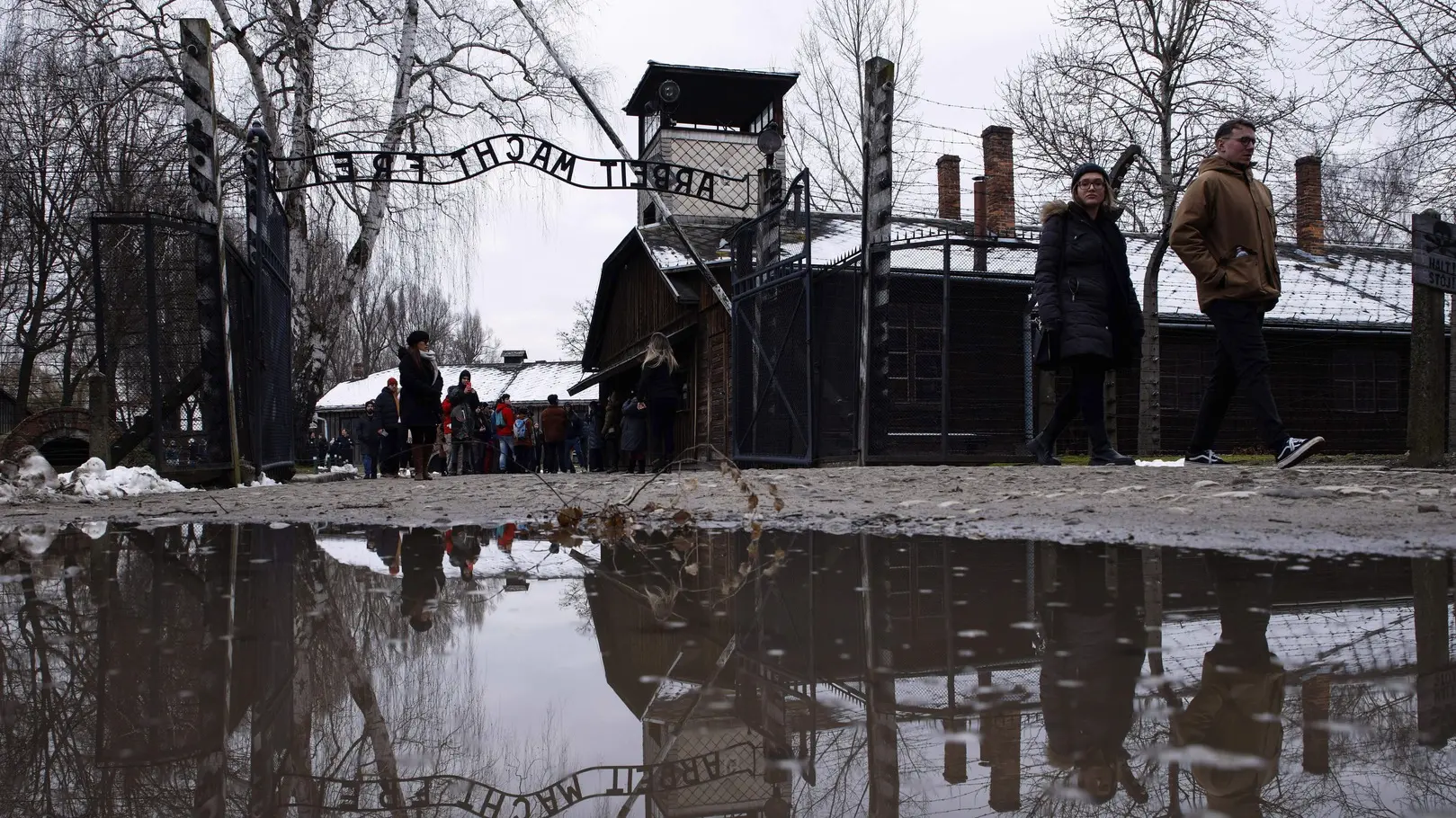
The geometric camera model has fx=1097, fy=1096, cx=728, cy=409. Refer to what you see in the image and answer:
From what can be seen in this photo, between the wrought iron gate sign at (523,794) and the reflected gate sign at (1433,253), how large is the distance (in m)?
7.95

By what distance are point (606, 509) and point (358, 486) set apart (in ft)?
16.5

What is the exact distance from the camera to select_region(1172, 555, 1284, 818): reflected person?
1.44 meters

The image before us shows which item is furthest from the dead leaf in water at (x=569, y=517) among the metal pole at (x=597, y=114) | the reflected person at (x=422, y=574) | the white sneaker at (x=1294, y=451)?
the metal pole at (x=597, y=114)

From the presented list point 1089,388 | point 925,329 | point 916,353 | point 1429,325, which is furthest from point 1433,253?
point 925,329

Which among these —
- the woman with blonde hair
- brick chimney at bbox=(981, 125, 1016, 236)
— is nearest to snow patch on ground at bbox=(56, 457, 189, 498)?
the woman with blonde hair

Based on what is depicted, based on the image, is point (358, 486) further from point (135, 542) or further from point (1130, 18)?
point (1130, 18)

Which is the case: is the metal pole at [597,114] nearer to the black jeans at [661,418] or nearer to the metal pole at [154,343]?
the black jeans at [661,418]

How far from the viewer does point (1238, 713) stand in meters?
1.80

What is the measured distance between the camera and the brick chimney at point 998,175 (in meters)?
25.1

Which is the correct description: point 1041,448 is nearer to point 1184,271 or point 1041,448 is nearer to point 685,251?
point 685,251

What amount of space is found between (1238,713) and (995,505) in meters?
3.79

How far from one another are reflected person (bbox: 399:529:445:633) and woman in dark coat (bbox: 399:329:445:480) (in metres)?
6.65

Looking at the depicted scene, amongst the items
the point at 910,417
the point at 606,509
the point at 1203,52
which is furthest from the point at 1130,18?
the point at 606,509

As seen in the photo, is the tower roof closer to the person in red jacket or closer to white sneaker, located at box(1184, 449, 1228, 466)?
the person in red jacket
